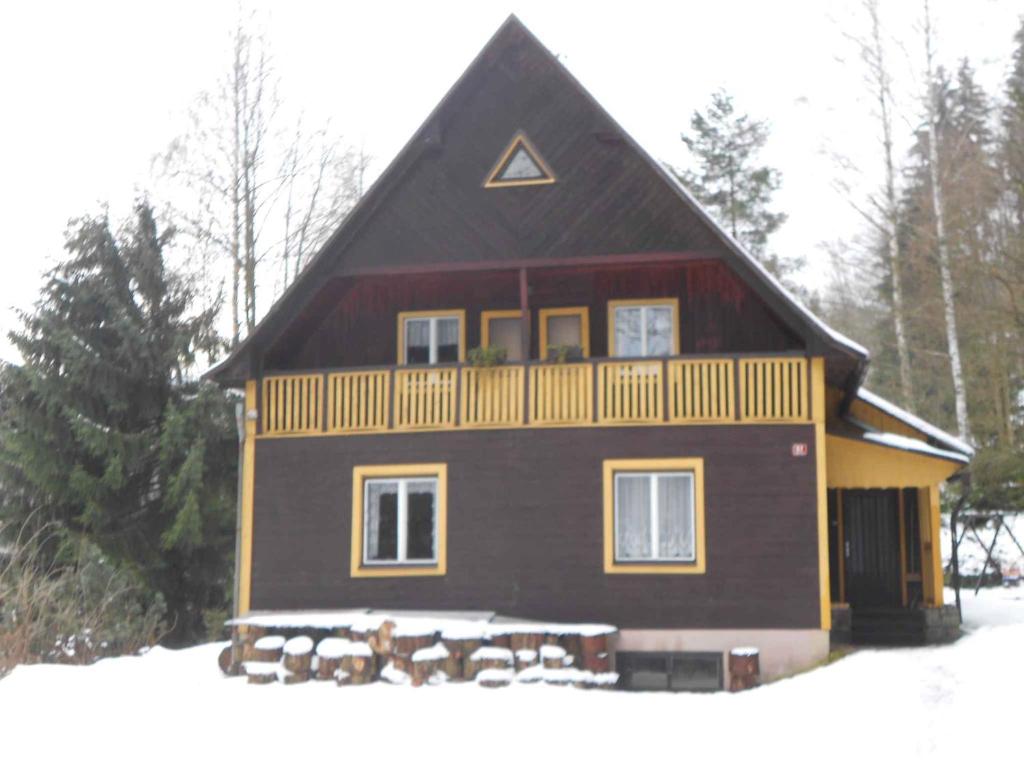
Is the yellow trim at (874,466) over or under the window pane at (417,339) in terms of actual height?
under

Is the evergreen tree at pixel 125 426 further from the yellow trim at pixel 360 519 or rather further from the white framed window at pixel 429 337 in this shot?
the yellow trim at pixel 360 519

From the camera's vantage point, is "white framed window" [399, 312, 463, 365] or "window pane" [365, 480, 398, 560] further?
"white framed window" [399, 312, 463, 365]

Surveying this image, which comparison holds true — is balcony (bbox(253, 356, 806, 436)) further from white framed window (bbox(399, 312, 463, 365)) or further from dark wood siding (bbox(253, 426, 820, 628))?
white framed window (bbox(399, 312, 463, 365))

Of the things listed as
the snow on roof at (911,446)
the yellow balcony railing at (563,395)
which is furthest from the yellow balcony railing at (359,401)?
the snow on roof at (911,446)

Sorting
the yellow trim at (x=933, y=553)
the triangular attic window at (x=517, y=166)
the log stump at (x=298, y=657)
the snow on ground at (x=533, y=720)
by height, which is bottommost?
the snow on ground at (x=533, y=720)

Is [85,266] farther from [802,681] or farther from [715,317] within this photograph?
[802,681]

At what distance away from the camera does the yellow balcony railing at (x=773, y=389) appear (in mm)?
17484

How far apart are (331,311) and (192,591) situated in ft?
29.3

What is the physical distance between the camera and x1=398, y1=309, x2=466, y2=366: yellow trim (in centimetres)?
1945

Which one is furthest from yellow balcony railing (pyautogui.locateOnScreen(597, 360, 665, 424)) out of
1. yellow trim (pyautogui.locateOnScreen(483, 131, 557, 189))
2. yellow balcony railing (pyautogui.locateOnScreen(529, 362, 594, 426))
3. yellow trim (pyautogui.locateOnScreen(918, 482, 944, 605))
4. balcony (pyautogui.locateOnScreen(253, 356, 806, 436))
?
yellow trim (pyautogui.locateOnScreen(918, 482, 944, 605))

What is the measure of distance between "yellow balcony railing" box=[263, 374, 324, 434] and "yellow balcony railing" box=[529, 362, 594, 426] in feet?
10.4

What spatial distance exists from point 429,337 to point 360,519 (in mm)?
3039

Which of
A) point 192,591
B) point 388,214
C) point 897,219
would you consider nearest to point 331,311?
point 388,214

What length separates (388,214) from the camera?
1861 cm
